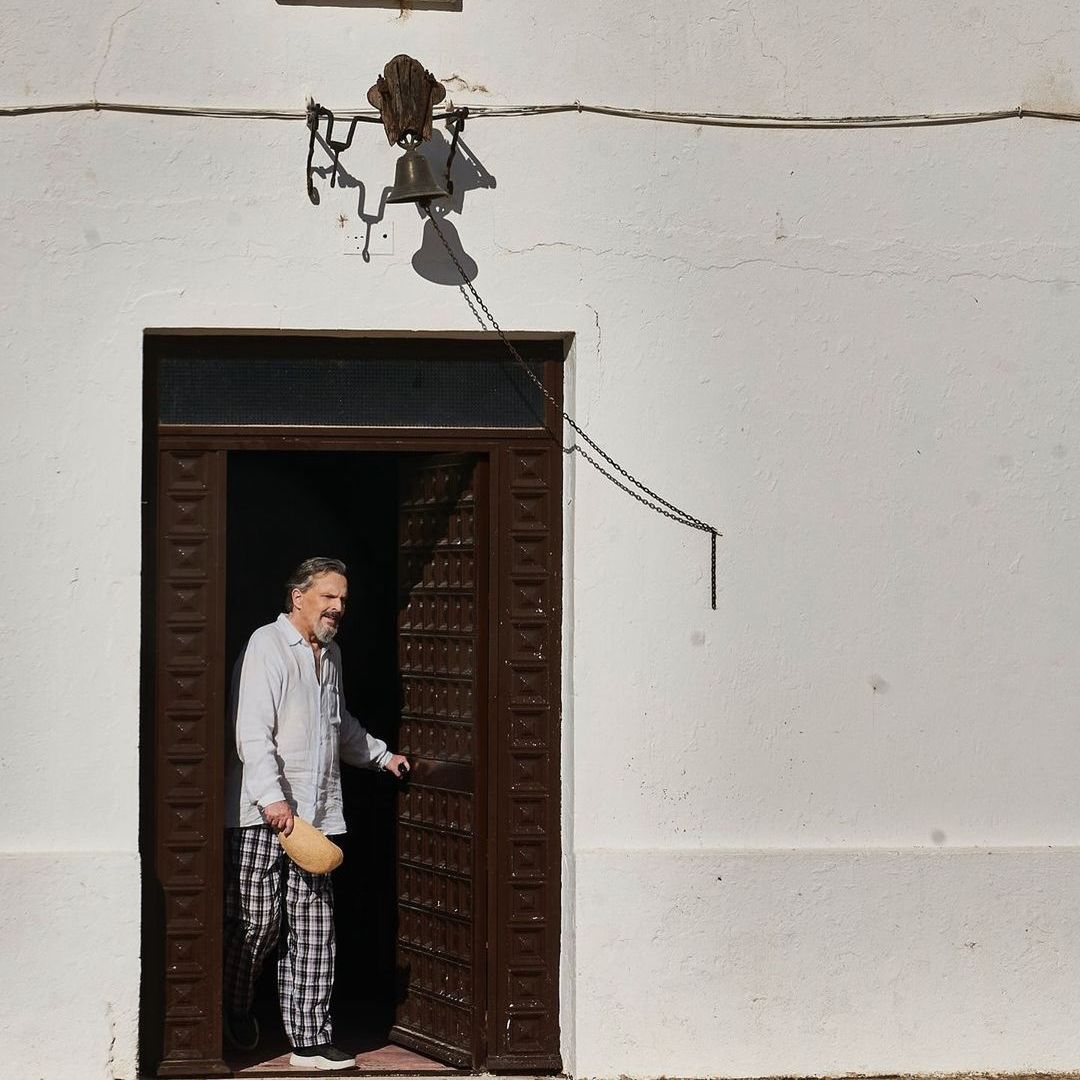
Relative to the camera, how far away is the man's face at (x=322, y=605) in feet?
22.0

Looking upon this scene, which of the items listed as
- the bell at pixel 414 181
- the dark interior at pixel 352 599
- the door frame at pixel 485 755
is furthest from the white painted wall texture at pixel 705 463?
the dark interior at pixel 352 599

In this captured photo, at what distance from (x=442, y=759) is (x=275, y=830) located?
0.78 meters

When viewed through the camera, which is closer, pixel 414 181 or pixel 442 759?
pixel 414 181

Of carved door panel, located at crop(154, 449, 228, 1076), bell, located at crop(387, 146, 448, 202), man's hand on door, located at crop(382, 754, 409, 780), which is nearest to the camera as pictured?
bell, located at crop(387, 146, 448, 202)

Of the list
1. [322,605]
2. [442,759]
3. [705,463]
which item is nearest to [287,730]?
[322,605]

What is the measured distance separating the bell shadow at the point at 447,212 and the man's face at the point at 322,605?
4.30 ft

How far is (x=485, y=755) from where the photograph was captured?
21.5 ft

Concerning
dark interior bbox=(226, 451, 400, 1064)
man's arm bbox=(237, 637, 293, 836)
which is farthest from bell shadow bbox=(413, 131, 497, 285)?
dark interior bbox=(226, 451, 400, 1064)

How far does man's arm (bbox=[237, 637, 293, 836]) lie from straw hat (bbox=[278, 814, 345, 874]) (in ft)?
0.14

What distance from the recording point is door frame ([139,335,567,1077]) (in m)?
6.38

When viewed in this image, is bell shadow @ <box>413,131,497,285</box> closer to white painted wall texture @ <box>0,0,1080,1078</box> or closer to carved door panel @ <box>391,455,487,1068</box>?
white painted wall texture @ <box>0,0,1080,1078</box>

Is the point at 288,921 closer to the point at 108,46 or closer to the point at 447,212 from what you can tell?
the point at 447,212

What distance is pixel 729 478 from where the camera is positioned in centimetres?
650

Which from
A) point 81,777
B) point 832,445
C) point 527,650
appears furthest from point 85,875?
point 832,445
